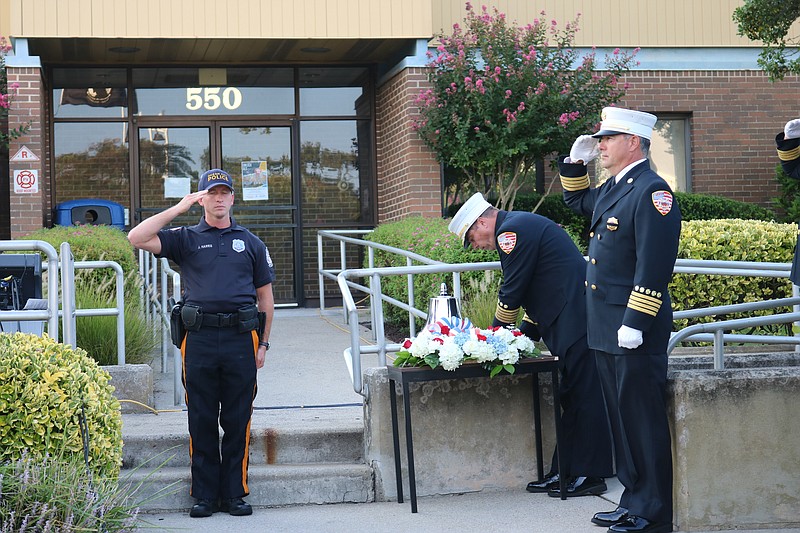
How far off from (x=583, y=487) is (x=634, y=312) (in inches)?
61.2

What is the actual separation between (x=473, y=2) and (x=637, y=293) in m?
10.00

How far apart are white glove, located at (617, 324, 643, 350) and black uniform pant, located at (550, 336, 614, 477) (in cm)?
103

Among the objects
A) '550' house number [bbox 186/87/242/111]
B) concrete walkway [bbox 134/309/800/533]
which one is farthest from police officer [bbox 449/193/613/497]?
'550' house number [bbox 186/87/242/111]

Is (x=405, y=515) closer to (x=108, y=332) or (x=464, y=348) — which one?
(x=464, y=348)

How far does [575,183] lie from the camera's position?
6.13 metres

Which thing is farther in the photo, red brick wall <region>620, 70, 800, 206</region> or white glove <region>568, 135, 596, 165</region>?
red brick wall <region>620, 70, 800, 206</region>

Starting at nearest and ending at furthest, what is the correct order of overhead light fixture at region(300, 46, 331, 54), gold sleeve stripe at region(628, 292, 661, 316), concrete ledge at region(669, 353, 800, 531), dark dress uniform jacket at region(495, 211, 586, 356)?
gold sleeve stripe at region(628, 292, 661, 316)
concrete ledge at region(669, 353, 800, 531)
dark dress uniform jacket at region(495, 211, 586, 356)
overhead light fixture at region(300, 46, 331, 54)

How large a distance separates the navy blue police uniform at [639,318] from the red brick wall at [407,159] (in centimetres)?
814

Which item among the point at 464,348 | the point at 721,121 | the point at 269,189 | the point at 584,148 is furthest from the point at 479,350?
the point at 721,121

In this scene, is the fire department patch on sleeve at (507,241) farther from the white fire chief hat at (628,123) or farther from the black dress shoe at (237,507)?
the black dress shoe at (237,507)

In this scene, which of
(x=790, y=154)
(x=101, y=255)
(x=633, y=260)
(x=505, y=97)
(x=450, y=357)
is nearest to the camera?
(x=633, y=260)

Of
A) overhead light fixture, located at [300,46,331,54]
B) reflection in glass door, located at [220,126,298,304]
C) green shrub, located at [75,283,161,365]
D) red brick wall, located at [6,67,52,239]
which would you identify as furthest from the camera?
reflection in glass door, located at [220,126,298,304]

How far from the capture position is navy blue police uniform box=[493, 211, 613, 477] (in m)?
6.06

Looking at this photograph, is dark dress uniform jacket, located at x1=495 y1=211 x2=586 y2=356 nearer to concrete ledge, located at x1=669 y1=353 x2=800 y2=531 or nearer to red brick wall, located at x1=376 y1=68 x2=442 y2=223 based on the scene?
concrete ledge, located at x1=669 y1=353 x2=800 y2=531
